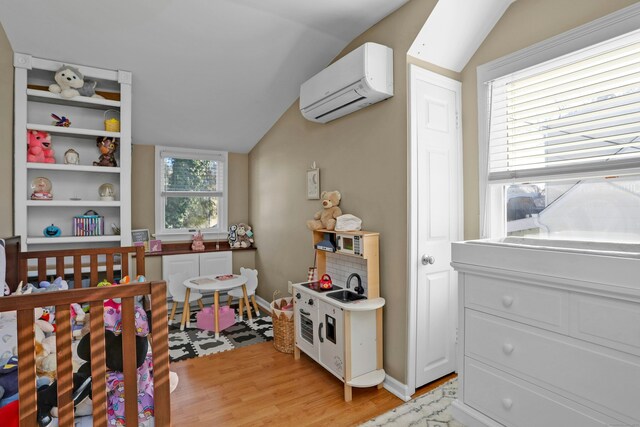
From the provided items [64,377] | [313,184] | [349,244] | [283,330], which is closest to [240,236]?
[313,184]

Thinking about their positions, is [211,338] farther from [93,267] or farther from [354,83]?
[354,83]

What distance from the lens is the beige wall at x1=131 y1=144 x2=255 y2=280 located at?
13.1ft

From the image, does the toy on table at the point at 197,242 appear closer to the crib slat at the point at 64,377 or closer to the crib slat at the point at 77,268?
the crib slat at the point at 77,268

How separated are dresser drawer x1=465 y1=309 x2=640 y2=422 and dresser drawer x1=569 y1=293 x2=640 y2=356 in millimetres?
35

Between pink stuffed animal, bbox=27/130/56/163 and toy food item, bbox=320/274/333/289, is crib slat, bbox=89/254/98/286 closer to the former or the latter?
pink stuffed animal, bbox=27/130/56/163

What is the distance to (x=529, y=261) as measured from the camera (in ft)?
4.65

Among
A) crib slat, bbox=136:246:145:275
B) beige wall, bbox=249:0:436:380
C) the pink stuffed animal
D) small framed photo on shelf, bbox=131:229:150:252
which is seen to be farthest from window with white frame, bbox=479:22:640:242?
small framed photo on shelf, bbox=131:229:150:252

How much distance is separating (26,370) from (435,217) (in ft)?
7.08

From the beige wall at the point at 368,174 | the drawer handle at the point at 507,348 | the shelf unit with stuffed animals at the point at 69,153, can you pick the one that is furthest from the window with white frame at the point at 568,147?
the shelf unit with stuffed animals at the point at 69,153

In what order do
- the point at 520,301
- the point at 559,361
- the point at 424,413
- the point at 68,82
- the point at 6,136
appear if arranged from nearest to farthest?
1. the point at 559,361
2. the point at 520,301
3. the point at 424,413
4. the point at 6,136
5. the point at 68,82

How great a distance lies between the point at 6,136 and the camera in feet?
7.86

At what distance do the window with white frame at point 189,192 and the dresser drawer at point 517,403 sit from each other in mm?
3662

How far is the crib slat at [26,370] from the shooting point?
109 centimetres

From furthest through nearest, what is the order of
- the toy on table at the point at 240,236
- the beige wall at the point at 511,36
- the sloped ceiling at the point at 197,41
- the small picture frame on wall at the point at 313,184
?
the toy on table at the point at 240,236 < the small picture frame on wall at the point at 313,184 < the sloped ceiling at the point at 197,41 < the beige wall at the point at 511,36
